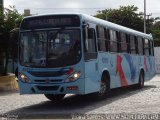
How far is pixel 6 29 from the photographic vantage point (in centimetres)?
2369

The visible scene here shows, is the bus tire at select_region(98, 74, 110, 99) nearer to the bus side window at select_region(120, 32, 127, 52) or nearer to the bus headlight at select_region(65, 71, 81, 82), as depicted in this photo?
the bus headlight at select_region(65, 71, 81, 82)

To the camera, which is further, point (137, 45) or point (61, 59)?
point (137, 45)

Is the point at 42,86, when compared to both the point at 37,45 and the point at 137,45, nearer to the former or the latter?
the point at 37,45

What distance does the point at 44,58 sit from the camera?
1463cm

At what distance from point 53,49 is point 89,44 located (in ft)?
4.23

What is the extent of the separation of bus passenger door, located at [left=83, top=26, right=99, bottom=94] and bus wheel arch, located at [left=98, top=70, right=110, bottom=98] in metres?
0.74

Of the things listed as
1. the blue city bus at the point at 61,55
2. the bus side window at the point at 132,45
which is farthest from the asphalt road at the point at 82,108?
the bus side window at the point at 132,45

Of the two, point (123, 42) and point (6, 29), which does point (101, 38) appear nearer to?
point (123, 42)

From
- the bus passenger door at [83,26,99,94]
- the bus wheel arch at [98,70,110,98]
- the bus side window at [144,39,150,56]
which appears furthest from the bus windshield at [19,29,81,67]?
the bus side window at [144,39,150,56]

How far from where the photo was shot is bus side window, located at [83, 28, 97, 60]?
1471 centimetres

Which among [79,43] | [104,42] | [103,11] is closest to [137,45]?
[104,42]

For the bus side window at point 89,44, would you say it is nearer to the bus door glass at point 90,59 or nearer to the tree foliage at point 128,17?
the bus door glass at point 90,59

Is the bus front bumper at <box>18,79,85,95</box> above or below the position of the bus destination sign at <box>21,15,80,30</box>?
below

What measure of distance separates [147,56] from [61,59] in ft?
35.1
